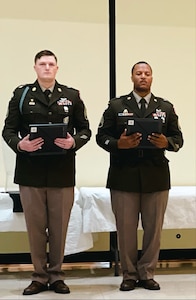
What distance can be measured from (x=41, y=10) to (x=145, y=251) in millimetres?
2337

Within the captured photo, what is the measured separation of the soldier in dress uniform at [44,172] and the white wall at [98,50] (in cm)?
116

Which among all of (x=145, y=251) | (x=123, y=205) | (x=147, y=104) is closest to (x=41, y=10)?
(x=147, y=104)

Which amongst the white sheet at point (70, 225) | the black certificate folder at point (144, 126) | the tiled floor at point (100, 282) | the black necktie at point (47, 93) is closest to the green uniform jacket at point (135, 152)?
the black certificate folder at point (144, 126)

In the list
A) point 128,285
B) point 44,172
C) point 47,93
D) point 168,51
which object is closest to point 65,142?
point 44,172

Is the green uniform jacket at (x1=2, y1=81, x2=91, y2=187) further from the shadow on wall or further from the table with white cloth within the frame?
the shadow on wall

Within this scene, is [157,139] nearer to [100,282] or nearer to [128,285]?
[128,285]

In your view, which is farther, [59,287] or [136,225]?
[136,225]

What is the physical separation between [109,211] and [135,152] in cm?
71

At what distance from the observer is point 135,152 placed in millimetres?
3232

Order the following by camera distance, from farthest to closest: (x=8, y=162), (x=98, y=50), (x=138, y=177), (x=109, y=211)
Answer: (x=98, y=50) < (x=8, y=162) < (x=109, y=211) < (x=138, y=177)

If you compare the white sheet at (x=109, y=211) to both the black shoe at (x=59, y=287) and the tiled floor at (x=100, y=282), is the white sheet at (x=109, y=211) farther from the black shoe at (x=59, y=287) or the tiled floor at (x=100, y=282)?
the black shoe at (x=59, y=287)

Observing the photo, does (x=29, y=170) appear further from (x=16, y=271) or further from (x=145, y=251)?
(x=16, y=271)

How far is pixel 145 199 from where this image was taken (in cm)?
327

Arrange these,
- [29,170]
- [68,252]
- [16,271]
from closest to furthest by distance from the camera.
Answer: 1. [29,170]
2. [68,252]
3. [16,271]
